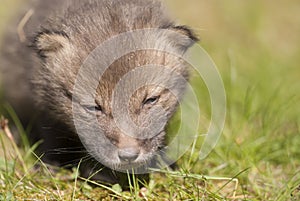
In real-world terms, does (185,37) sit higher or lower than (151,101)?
higher

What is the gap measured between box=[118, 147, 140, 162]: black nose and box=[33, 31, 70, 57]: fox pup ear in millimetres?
1038

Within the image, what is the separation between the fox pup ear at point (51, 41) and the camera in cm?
426

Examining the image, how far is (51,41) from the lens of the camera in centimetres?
429

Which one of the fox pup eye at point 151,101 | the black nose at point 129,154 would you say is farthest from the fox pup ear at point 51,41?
the black nose at point 129,154

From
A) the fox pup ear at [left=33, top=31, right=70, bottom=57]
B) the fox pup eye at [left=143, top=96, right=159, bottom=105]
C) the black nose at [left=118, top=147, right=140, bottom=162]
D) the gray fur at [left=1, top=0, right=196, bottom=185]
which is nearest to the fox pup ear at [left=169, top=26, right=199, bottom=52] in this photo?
the gray fur at [left=1, top=0, right=196, bottom=185]

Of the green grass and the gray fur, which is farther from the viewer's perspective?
the green grass

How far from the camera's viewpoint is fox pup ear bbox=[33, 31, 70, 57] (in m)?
4.26

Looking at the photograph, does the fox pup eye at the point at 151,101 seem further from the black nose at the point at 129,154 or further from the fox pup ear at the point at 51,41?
the fox pup ear at the point at 51,41

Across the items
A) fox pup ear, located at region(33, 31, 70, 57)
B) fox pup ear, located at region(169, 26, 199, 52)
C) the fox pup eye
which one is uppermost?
fox pup ear, located at region(169, 26, 199, 52)

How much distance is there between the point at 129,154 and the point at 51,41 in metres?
1.18

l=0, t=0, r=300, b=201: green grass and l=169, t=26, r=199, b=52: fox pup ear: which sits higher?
l=169, t=26, r=199, b=52: fox pup ear

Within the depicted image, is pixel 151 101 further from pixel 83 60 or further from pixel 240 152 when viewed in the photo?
pixel 240 152

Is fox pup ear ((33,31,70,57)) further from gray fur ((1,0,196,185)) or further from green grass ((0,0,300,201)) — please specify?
green grass ((0,0,300,201))

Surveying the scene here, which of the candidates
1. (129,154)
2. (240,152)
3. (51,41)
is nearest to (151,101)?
(129,154)
